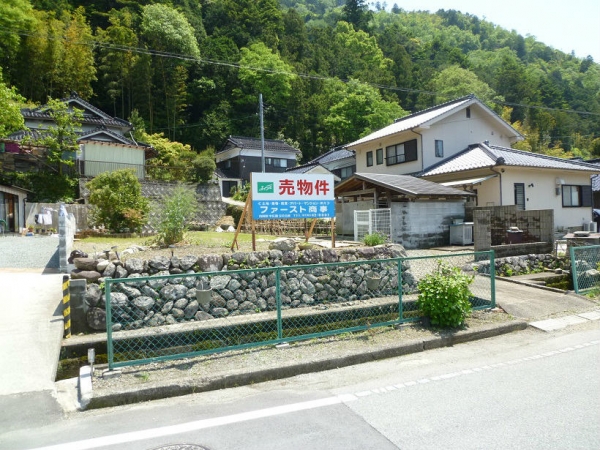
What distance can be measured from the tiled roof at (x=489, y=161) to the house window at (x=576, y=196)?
3.70 feet

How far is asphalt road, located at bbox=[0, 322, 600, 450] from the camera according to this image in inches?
136

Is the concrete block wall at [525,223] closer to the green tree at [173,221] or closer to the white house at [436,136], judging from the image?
the white house at [436,136]

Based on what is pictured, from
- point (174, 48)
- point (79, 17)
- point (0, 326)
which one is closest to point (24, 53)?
point (79, 17)

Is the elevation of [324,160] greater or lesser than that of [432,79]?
lesser

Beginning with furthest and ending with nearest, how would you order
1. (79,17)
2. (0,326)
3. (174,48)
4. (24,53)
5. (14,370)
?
1. (174,48)
2. (79,17)
3. (24,53)
4. (0,326)
5. (14,370)

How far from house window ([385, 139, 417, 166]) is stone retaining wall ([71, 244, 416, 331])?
15030mm

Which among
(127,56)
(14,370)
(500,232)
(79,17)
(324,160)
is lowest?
(14,370)

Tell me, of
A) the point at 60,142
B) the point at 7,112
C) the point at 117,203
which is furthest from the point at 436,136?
the point at 7,112

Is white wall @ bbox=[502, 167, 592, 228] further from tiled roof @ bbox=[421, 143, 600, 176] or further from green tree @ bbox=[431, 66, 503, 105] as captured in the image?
green tree @ bbox=[431, 66, 503, 105]

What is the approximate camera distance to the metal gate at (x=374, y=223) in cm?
1473

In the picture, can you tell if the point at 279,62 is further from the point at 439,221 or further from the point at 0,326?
the point at 0,326

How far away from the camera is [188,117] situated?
1636 inches

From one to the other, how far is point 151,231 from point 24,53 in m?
20.9

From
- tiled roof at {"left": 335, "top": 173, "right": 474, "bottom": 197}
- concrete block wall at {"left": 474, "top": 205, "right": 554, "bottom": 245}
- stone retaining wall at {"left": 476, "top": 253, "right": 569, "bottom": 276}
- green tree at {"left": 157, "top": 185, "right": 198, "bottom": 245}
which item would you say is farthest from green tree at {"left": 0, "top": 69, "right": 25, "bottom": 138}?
stone retaining wall at {"left": 476, "top": 253, "right": 569, "bottom": 276}
